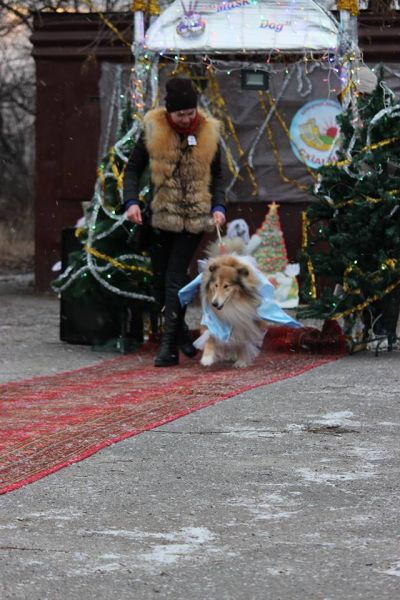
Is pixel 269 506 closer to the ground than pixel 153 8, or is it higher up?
closer to the ground

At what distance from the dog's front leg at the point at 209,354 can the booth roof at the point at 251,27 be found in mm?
2816

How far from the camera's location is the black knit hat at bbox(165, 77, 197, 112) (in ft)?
33.0

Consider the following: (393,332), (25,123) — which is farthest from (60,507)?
(25,123)

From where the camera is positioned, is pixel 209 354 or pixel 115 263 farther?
pixel 115 263

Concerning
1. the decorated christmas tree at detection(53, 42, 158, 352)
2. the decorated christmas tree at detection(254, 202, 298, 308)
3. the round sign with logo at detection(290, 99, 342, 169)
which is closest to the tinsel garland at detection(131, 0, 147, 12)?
the decorated christmas tree at detection(53, 42, 158, 352)

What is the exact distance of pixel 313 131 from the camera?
1652 cm

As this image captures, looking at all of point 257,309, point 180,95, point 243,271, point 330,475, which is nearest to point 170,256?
point 243,271

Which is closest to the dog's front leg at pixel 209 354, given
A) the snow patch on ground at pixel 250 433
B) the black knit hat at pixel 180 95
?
the black knit hat at pixel 180 95

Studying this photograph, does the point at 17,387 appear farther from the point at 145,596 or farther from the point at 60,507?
the point at 145,596

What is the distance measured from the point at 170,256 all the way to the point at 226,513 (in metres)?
5.32

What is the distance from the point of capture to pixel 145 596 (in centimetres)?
425

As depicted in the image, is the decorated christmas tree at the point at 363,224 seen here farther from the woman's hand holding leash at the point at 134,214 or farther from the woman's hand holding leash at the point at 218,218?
the woman's hand holding leash at the point at 134,214

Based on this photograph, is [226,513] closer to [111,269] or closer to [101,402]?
[101,402]

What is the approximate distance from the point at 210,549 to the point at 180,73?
38.3 feet
